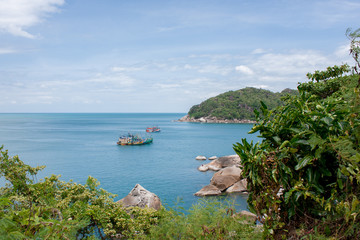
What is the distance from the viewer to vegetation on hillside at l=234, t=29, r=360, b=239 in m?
2.83

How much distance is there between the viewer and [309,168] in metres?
3.08

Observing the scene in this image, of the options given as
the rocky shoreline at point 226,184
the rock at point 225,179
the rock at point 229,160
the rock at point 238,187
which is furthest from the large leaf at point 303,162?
the rock at point 229,160

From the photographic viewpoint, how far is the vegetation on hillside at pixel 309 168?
2.83 meters

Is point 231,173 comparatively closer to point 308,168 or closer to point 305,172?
point 305,172

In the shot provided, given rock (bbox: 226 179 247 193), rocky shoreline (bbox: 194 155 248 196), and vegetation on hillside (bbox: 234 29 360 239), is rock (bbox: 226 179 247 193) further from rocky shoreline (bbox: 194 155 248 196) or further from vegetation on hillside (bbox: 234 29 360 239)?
vegetation on hillside (bbox: 234 29 360 239)

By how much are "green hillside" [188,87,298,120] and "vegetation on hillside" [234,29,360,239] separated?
85073 mm

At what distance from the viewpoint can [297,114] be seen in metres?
3.20

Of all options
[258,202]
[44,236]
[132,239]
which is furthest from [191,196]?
[44,236]

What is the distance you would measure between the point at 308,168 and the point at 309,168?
0.01m

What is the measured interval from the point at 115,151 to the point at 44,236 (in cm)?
4098

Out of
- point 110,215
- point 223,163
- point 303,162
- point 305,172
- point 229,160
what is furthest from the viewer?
point 223,163

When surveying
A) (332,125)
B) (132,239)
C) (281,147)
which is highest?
(332,125)

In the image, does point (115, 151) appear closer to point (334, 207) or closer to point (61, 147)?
point (61, 147)

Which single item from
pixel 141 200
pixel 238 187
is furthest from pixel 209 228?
pixel 238 187
